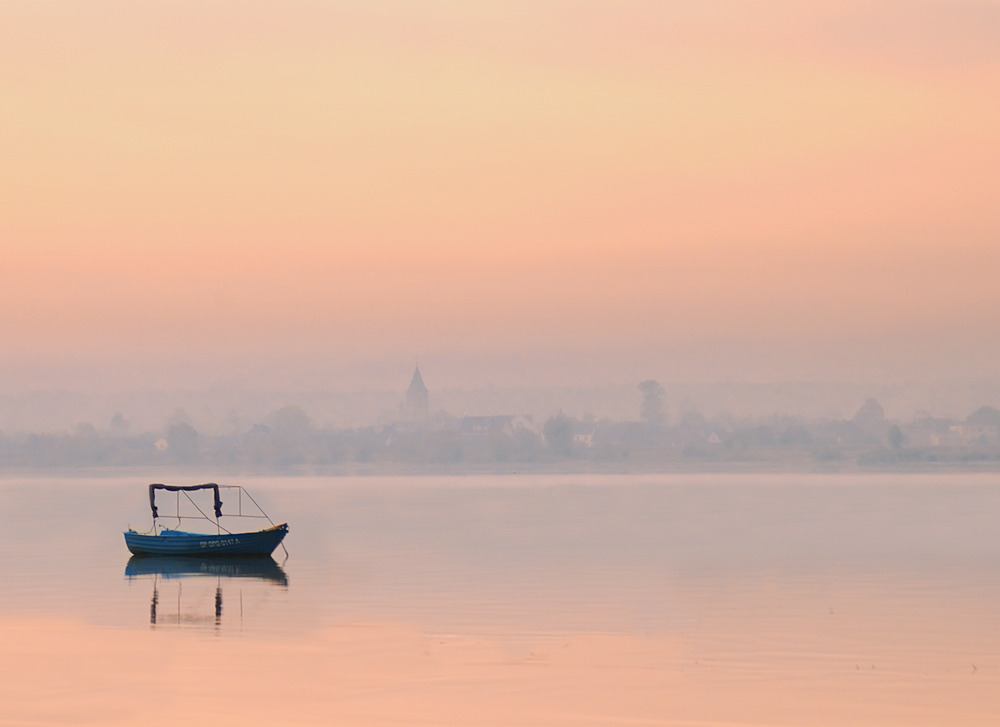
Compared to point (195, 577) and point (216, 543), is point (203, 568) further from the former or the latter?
point (195, 577)

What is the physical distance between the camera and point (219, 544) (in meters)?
69.5

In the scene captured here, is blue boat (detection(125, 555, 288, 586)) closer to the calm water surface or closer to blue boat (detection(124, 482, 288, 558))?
the calm water surface

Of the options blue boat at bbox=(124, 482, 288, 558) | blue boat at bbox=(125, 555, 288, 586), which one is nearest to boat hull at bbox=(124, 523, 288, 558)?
blue boat at bbox=(124, 482, 288, 558)

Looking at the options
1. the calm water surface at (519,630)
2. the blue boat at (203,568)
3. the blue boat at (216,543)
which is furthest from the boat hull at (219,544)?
the calm water surface at (519,630)

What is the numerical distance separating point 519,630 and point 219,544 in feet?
108

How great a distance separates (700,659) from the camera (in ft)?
115

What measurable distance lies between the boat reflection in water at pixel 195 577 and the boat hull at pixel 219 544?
612mm

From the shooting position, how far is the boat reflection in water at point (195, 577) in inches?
1841

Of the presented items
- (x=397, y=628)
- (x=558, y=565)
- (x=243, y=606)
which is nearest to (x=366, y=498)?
(x=558, y=565)

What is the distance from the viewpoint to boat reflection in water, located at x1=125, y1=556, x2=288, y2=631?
46.8 metres

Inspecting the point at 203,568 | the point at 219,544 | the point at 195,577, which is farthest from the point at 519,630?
the point at 219,544

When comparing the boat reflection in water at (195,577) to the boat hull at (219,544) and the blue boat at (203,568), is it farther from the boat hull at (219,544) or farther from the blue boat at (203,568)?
the boat hull at (219,544)

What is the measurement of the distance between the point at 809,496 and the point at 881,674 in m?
123

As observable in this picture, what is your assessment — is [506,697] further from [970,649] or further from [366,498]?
[366,498]
